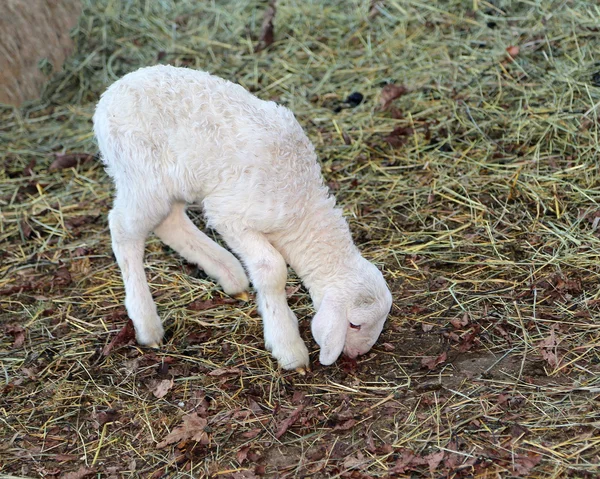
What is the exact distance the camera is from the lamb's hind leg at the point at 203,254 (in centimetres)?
520

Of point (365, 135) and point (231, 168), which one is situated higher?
point (231, 168)

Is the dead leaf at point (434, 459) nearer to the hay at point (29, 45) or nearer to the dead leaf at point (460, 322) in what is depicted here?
the dead leaf at point (460, 322)

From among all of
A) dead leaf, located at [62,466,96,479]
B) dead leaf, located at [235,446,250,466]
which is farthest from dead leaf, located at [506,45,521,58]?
dead leaf, located at [62,466,96,479]

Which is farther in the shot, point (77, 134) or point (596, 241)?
point (77, 134)

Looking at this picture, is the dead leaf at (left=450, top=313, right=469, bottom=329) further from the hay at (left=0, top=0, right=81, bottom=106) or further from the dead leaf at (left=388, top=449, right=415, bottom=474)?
the hay at (left=0, top=0, right=81, bottom=106)

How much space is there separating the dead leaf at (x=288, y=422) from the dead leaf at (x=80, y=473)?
3.00ft

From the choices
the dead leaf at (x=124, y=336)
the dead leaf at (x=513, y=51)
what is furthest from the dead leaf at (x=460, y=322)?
the dead leaf at (x=513, y=51)

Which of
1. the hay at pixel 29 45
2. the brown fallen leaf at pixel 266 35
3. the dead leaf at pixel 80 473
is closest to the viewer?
the dead leaf at pixel 80 473

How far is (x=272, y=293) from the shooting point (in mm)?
4410

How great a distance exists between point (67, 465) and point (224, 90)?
2172 mm

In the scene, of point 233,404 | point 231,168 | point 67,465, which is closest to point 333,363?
point 233,404

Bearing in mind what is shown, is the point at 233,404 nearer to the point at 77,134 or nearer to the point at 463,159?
the point at 463,159

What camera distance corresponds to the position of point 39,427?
166 inches

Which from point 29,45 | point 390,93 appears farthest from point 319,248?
point 29,45
